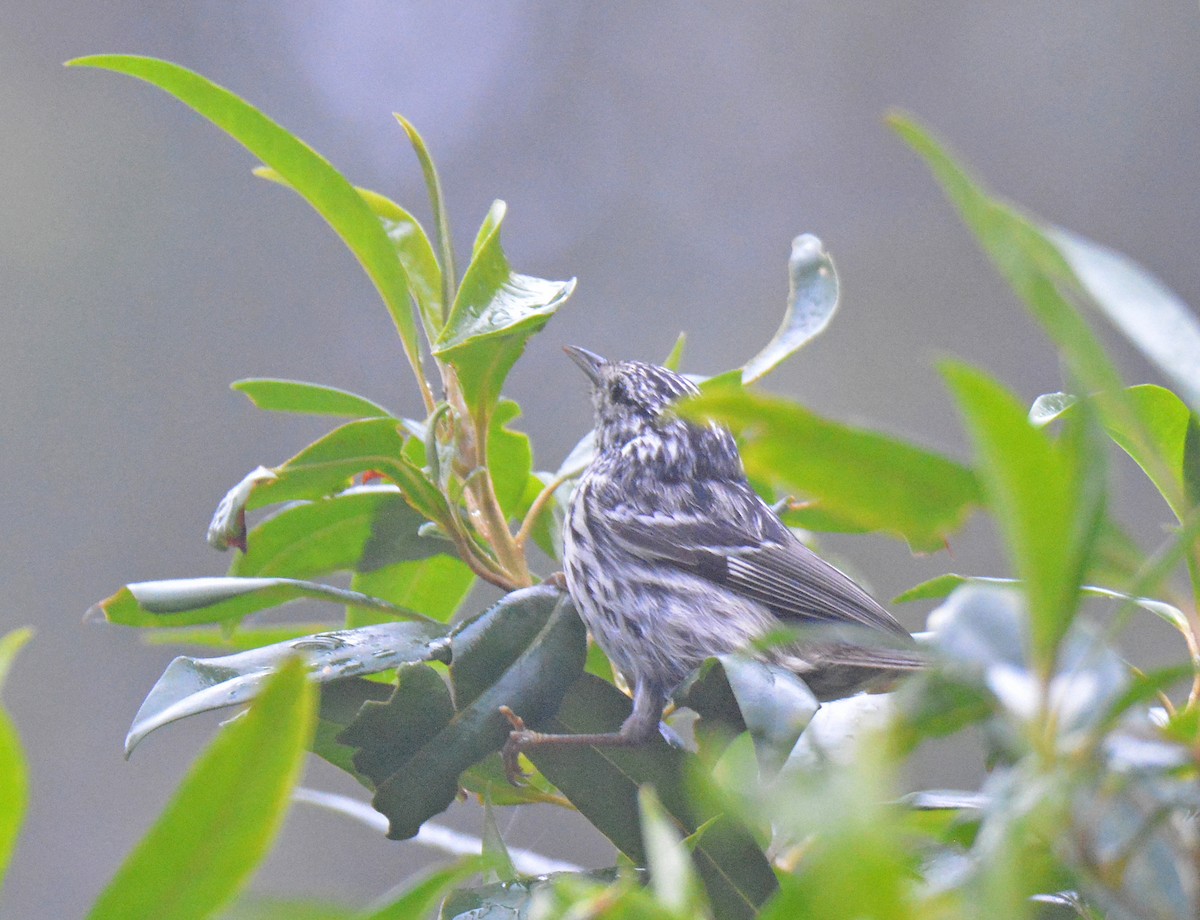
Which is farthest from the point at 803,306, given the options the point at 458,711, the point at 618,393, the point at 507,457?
the point at 618,393

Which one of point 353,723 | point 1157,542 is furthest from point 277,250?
point 353,723

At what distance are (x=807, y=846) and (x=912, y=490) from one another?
28.5 inches

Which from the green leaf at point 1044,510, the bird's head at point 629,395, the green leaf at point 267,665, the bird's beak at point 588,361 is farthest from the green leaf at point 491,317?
the bird's beak at point 588,361

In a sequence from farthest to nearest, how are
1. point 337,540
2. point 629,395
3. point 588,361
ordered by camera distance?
point 588,361, point 629,395, point 337,540

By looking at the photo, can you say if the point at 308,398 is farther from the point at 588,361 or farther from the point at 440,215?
the point at 588,361

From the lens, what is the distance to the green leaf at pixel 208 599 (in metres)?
1.24

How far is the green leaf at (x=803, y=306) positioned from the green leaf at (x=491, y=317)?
301 millimetres

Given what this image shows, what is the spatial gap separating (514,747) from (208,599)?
14.4 inches

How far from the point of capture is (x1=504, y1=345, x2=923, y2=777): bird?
181cm

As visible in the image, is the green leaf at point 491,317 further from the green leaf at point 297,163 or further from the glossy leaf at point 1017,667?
the glossy leaf at point 1017,667

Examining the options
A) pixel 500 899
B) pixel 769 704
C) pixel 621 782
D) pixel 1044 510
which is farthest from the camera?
pixel 621 782

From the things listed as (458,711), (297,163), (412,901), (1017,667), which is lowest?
(458,711)

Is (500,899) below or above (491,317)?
below

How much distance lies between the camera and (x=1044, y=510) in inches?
18.3
